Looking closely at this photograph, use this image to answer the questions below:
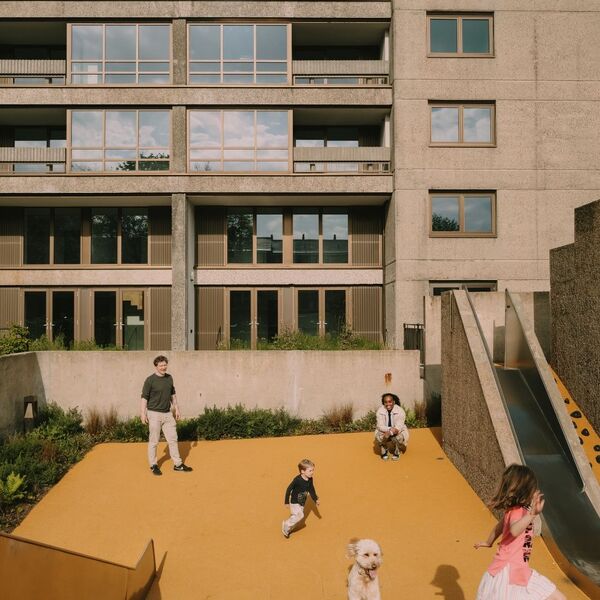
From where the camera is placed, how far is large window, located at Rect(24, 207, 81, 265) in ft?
62.8

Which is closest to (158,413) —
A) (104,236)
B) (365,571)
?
(365,571)

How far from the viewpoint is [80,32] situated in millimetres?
17766

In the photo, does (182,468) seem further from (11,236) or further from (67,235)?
(11,236)

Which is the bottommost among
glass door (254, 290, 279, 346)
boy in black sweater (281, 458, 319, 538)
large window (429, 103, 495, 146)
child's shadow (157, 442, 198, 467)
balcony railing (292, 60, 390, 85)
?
child's shadow (157, 442, 198, 467)

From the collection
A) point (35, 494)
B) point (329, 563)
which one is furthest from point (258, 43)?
point (329, 563)

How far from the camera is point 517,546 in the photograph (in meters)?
4.19

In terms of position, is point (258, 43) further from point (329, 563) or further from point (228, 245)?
point (329, 563)

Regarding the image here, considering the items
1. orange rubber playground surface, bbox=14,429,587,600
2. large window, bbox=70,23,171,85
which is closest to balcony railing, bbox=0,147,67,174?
large window, bbox=70,23,171,85

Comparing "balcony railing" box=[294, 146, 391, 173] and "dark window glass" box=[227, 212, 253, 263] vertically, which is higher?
"balcony railing" box=[294, 146, 391, 173]

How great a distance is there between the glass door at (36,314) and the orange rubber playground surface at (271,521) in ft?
31.4

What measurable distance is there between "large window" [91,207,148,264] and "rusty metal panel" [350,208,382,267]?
8.19 meters

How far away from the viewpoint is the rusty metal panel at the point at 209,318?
19.0 m

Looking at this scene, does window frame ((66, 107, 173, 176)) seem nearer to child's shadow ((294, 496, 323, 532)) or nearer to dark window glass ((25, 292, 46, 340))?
dark window glass ((25, 292, 46, 340))

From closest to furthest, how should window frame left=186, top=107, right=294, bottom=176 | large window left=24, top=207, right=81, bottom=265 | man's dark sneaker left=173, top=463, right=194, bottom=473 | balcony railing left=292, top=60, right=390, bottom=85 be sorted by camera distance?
man's dark sneaker left=173, top=463, right=194, bottom=473, window frame left=186, top=107, right=294, bottom=176, balcony railing left=292, top=60, right=390, bottom=85, large window left=24, top=207, right=81, bottom=265
